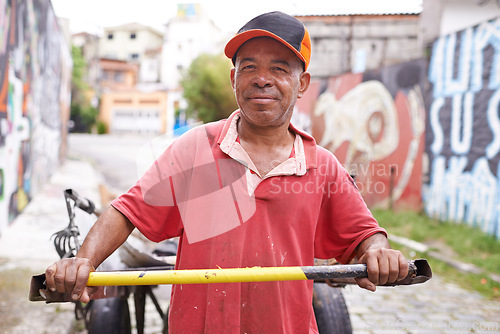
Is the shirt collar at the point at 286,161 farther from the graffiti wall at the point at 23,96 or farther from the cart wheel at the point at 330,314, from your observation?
the graffiti wall at the point at 23,96

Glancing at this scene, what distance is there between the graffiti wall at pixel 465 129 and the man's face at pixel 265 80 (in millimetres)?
6034

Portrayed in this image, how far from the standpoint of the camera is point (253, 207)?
5.39 ft

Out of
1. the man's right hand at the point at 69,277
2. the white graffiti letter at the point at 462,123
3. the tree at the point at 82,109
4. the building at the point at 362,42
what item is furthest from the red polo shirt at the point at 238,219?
the tree at the point at 82,109

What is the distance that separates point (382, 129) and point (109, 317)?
8484 millimetres

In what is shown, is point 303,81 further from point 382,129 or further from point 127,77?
point 127,77

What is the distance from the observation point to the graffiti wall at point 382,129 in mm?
8828

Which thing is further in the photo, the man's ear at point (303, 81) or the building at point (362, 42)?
the building at point (362, 42)

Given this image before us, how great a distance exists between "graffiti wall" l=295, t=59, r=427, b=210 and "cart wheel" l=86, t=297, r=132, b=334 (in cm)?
598

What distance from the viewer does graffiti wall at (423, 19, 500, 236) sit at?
6.74 metres

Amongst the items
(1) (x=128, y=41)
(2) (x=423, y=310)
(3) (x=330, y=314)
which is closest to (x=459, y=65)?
(2) (x=423, y=310)

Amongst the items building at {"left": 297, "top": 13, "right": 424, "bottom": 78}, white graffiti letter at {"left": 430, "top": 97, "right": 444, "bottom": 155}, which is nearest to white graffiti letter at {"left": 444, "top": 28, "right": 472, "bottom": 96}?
white graffiti letter at {"left": 430, "top": 97, "right": 444, "bottom": 155}

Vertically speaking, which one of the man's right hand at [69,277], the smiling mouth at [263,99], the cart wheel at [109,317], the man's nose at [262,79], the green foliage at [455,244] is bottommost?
the green foliage at [455,244]

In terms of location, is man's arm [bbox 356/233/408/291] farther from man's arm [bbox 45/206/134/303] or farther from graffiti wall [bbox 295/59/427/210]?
graffiti wall [bbox 295/59/427/210]

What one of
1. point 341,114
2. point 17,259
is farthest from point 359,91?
point 17,259
